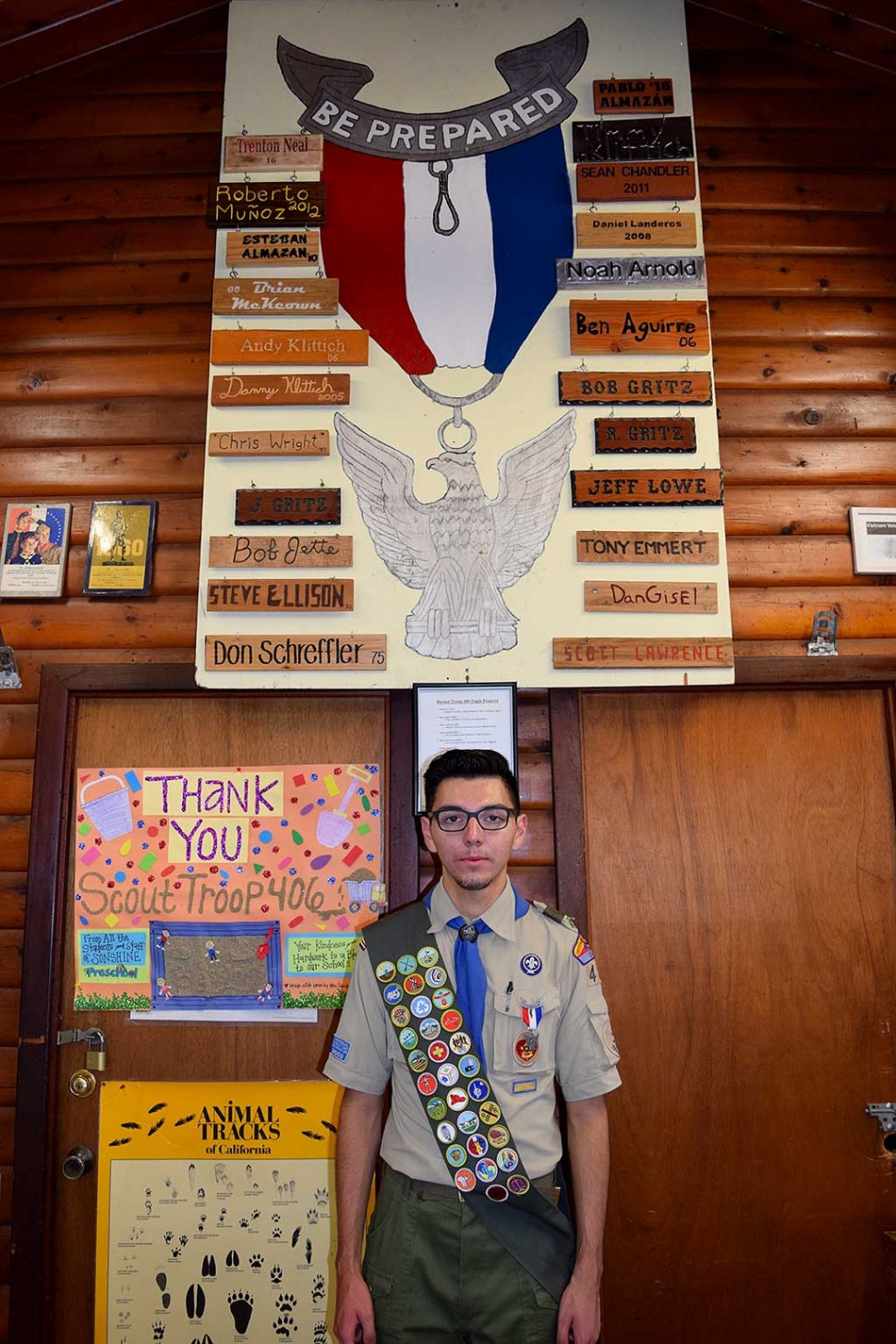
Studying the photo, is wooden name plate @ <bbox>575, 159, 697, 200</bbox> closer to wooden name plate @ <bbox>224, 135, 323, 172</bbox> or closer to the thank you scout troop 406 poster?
the thank you scout troop 406 poster

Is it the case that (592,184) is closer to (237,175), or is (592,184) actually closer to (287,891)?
(237,175)

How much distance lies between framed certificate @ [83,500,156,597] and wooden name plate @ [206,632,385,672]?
1.30ft

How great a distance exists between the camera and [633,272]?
2.63 meters

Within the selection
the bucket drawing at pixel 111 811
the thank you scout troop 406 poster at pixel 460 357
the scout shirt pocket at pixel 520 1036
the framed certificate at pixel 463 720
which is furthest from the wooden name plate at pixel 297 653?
the scout shirt pocket at pixel 520 1036

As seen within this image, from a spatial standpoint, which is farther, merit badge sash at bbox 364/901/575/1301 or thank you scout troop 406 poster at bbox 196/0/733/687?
thank you scout troop 406 poster at bbox 196/0/733/687

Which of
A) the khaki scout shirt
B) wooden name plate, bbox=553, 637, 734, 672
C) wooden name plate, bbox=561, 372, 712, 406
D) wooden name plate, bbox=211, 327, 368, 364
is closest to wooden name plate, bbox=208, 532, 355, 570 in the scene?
wooden name plate, bbox=211, 327, 368, 364

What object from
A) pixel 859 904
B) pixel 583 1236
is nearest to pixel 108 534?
pixel 583 1236

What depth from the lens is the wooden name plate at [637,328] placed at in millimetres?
2604

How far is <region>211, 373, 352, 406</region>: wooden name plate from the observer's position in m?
2.59

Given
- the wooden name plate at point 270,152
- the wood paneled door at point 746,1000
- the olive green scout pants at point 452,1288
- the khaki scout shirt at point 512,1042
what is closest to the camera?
the olive green scout pants at point 452,1288

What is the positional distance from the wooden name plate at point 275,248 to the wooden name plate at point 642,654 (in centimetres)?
140

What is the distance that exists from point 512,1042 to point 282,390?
187 centimetres

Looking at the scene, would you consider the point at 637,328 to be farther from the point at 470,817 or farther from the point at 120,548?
the point at 120,548

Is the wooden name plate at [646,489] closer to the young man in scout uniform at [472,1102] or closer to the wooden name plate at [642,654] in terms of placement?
the wooden name plate at [642,654]
